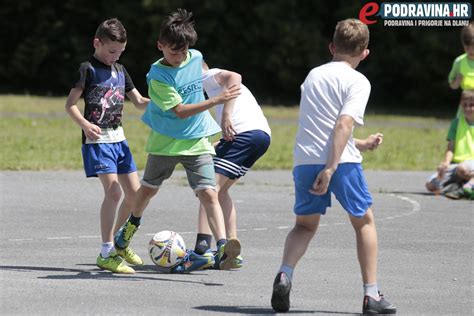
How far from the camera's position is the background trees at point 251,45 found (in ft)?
104

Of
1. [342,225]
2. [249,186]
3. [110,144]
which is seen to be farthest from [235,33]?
[110,144]

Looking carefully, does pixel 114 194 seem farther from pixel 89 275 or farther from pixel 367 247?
pixel 367 247

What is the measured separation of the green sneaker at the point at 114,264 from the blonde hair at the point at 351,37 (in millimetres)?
2371

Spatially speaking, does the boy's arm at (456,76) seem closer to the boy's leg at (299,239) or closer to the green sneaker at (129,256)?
the green sneaker at (129,256)

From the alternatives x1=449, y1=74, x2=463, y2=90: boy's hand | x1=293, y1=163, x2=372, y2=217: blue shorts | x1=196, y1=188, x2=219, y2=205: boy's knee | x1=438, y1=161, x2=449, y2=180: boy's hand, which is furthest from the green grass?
x1=293, y1=163, x2=372, y2=217: blue shorts

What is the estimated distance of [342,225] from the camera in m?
10.4

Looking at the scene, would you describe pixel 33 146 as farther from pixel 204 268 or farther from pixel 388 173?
pixel 204 268

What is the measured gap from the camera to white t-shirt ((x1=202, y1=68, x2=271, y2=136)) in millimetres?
8352

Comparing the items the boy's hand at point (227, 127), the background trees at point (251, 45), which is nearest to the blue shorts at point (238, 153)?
the boy's hand at point (227, 127)

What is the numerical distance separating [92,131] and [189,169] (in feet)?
2.48

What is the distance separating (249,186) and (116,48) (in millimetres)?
5698

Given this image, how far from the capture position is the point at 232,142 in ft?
27.5

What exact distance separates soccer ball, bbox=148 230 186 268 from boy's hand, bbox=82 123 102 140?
34.3 inches
